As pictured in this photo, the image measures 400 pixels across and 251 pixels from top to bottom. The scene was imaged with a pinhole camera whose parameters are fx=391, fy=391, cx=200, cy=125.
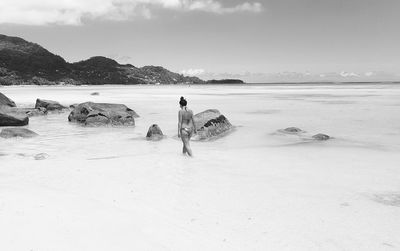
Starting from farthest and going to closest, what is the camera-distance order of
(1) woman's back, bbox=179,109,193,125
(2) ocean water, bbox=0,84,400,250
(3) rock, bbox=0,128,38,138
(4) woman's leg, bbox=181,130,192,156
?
(3) rock, bbox=0,128,38,138 → (1) woman's back, bbox=179,109,193,125 → (4) woman's leg, bbox=181,130,192,156 → (2) ocean water, bbox=0,84,400,250

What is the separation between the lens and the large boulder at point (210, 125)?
53.9 feet

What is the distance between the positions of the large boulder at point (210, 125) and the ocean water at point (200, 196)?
3.03ft

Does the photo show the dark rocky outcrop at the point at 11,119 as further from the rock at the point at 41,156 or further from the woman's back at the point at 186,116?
the woman's back at the point at 186,116

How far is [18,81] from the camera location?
156 meters

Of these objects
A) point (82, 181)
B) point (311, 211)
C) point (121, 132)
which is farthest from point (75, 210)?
point (121, 132)

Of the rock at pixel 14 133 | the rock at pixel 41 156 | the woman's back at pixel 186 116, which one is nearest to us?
the rock at pixel 41 156

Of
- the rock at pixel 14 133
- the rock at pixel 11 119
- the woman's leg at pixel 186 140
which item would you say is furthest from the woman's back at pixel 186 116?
the rock at pixel 11 119

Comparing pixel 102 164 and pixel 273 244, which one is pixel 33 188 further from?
pixel 273 244

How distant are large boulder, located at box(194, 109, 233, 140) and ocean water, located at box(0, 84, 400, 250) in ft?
3.03

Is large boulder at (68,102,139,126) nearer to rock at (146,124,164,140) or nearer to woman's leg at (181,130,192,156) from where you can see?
rock at (146,124,164,140)

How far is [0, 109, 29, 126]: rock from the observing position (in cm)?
2080

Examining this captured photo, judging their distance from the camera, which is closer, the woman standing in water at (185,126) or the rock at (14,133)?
the woman standing in water at (185,126)

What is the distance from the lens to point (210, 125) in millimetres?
16984

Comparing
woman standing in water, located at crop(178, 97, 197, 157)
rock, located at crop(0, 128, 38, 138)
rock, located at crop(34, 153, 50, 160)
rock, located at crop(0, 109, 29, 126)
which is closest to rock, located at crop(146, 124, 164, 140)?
woman standing in water, located at crop(178, 97, 197, 157)
